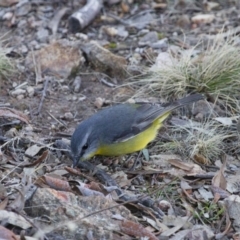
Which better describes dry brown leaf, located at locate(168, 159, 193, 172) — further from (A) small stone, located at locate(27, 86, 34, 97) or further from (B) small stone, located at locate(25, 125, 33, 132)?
(A) small stone, located at locate(27, 86, 34, 97)

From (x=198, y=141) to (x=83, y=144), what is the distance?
3.34ft

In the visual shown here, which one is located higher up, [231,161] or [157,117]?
[157,117]

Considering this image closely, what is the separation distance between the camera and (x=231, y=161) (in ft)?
18.9

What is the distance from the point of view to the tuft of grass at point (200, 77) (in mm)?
6574

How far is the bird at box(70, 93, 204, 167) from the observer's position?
5324mm

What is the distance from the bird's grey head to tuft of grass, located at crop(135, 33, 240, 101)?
1.37 m

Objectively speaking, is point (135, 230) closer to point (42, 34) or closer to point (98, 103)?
point (98, 103)

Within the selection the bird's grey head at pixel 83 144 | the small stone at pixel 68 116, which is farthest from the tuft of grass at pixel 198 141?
the small stone at pixel 68 116

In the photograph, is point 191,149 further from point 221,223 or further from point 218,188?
point 221,223

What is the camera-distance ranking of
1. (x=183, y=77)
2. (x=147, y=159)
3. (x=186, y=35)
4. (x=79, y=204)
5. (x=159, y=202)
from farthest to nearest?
(x=186, y=35), (x=183, y=77), (x=147, y=159), (x=159, y=202), (x=79, y=204)

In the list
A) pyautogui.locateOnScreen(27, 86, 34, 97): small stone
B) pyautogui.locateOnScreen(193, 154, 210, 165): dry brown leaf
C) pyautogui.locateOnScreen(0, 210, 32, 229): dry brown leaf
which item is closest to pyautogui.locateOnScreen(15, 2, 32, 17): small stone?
pyautogui.locateOnScreen(27, 86, 34, 97): small stone

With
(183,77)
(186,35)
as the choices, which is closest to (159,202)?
(183,77)

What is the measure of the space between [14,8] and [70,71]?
1694 mm

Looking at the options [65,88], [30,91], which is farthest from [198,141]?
[30,91]
